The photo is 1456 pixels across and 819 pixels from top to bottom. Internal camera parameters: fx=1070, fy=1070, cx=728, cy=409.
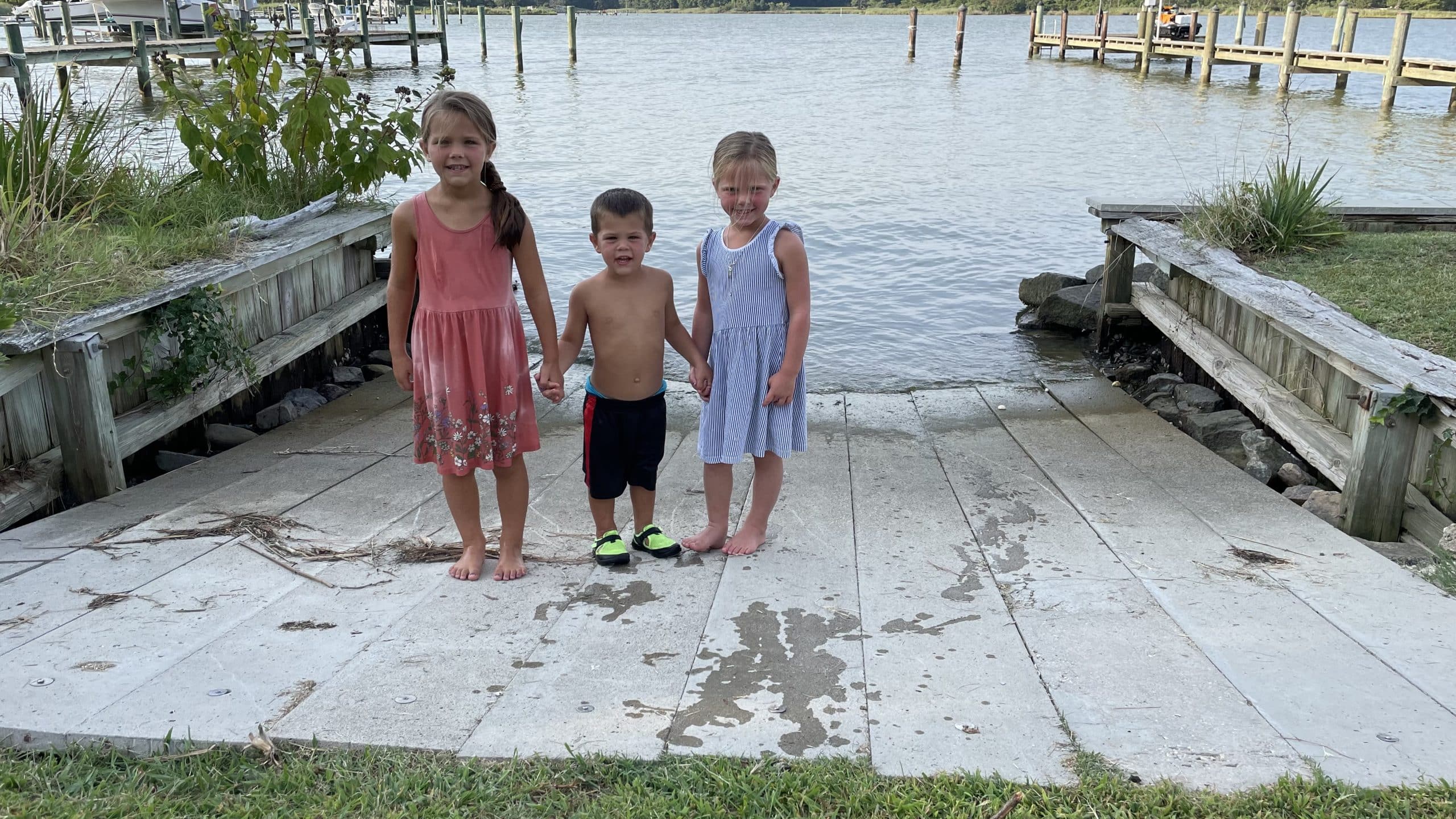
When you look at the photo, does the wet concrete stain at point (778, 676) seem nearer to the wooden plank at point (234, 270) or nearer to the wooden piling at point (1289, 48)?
the wooden plank at point (234, 270)

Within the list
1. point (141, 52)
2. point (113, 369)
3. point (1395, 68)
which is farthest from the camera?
point (1395, 68)

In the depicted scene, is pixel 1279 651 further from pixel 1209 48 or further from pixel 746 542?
pixel 1209 48

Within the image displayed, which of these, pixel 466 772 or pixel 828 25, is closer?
pixel 466 772

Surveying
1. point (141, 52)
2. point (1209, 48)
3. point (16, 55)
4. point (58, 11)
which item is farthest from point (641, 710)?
point (58, 11)

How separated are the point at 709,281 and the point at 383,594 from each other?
5.15 ft

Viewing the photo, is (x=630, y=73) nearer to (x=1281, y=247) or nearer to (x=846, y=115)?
(x=846, y=115)

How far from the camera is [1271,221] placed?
7426 mm

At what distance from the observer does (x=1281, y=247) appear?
7.33 metres

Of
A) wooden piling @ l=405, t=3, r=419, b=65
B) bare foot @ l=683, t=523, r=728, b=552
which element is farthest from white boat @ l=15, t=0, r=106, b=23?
bare foot @ l=683, t=523, r=728, b=552

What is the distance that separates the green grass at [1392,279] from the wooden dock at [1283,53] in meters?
23.0

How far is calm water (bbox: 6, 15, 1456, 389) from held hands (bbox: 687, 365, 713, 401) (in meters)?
5.34

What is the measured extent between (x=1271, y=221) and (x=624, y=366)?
18.4ft

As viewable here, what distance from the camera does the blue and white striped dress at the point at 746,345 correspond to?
3830 millimetres

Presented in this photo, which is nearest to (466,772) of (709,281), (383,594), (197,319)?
(383,594)
